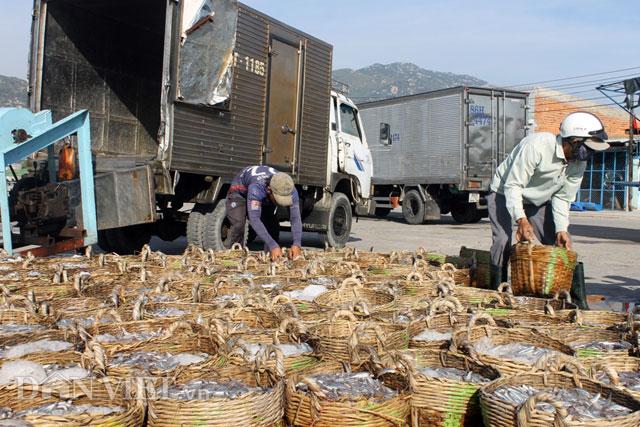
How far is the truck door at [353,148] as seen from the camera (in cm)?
1177

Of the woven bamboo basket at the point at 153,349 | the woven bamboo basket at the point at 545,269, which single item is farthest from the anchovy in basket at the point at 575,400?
the woven bamboo basket at the point at 545,269

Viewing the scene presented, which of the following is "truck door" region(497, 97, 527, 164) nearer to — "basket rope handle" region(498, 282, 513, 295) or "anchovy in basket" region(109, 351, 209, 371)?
"basket rope handle" region(498, 282, 513, 295)

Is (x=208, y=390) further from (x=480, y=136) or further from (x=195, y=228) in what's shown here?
(x=480, y=136)

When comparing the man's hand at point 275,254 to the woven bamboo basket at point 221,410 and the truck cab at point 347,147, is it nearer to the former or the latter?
the woven bamboo basket at point 221,410

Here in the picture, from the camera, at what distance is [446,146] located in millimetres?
17969

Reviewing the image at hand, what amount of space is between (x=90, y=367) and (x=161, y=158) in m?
5.30

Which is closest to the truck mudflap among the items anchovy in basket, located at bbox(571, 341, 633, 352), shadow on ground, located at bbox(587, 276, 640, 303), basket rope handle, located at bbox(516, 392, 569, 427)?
shadow on ground, located at bbox(587, 276, 640, 303)

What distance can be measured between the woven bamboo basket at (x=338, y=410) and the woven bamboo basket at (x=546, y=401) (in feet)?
1.06

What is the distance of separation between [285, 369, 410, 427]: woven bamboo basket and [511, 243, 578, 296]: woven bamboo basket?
2.61m

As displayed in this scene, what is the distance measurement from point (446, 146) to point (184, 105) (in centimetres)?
1133

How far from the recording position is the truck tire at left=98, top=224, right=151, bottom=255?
951cm

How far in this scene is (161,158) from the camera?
779 centimetres

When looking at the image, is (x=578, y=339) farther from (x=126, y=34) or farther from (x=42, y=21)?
(x=126, y=34)

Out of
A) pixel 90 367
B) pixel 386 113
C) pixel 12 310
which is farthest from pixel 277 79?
pixel 386 113
